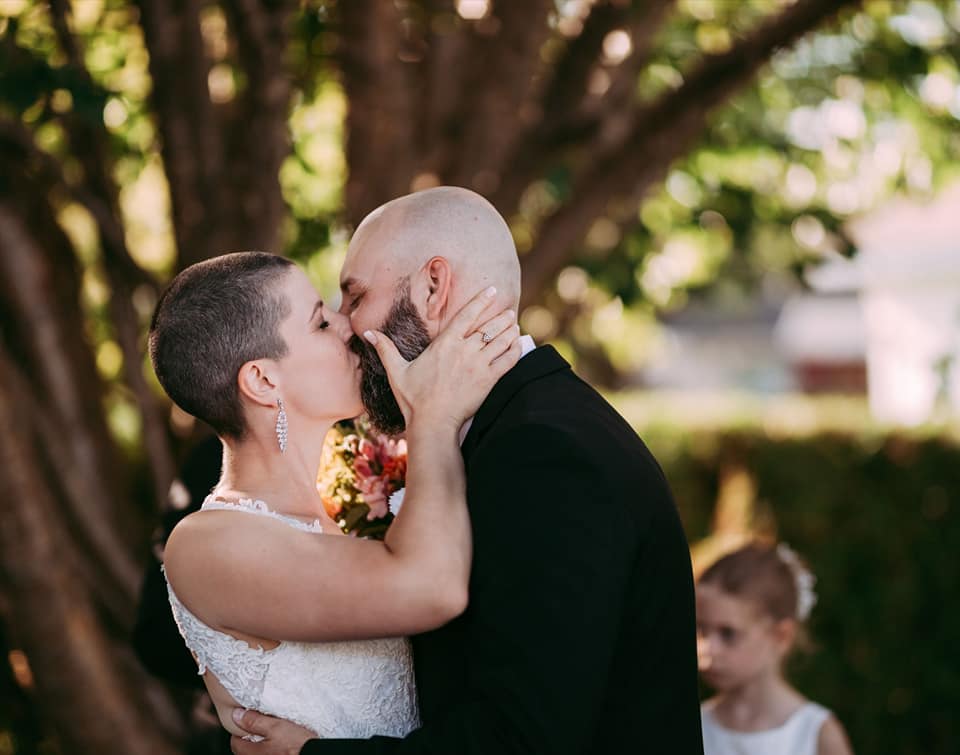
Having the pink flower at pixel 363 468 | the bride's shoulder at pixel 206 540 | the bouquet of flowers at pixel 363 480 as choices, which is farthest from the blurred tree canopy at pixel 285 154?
the bride's shoulder at pixel 206 540

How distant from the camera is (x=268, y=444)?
2648 mm

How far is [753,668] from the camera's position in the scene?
4207mm

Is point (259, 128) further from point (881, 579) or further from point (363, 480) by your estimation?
point (881, 579)

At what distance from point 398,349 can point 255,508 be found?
475mm

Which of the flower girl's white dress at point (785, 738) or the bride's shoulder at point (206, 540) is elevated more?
the bride's shoulder at point (206, 540)

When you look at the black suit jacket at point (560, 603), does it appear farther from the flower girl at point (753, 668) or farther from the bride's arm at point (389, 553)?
the flower girl at point (753, 668)

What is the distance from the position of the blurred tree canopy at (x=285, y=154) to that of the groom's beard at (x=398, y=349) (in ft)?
5.55

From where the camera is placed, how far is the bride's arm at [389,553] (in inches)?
87.8

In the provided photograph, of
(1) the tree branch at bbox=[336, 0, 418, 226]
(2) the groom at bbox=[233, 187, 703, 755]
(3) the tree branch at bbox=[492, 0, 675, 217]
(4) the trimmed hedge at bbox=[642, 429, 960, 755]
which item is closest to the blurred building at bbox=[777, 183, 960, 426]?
(4) the trimmed hedge at bbox=[642, 429, 960, 755]

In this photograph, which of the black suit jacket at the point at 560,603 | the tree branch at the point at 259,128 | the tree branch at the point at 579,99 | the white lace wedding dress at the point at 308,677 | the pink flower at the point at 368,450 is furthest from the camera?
the tree branch at the point at 579,99

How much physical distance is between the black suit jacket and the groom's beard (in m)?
0.26

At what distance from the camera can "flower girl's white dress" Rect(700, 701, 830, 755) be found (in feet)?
13.5

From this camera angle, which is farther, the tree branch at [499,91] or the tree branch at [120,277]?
the tree branch at [499,91]

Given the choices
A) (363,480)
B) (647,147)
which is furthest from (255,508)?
(647,147)
